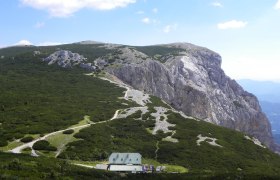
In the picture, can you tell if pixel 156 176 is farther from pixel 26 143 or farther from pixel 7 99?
pixel 7 99

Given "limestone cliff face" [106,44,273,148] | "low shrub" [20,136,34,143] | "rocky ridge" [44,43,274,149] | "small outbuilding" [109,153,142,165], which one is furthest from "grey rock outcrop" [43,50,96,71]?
"small outbuilding" [109,153,142,165]

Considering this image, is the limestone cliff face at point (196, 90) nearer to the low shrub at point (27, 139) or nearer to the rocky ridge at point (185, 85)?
the rocky ridge at point (185, 85)

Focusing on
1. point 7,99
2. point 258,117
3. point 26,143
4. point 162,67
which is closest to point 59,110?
point 7,99

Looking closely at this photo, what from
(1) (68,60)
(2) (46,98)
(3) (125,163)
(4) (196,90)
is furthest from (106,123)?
(4) (196,90)

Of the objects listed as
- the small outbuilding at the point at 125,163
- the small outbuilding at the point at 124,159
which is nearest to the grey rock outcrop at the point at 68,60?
the small outbuilding at the point at 124,159

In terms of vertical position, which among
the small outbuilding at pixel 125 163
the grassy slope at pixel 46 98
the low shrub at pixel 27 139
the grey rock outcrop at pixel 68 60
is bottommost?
the small outbuilding at pixel 125 163

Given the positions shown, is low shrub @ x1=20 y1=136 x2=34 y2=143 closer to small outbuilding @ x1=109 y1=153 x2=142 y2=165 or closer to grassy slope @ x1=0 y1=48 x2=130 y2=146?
grassy slope @ x1=0 y1=48 x2=130 y2=146
